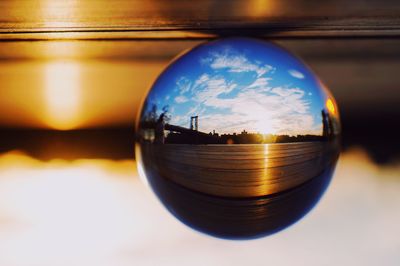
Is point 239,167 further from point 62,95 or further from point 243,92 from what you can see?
point 62,95

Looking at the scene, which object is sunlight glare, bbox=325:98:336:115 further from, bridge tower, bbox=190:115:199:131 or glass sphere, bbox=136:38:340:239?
bridge tower, bbox=190:115:199:131

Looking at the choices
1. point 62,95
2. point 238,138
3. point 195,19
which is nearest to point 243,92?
point 238,138

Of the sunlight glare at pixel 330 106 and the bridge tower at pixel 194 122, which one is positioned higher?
the sunlight glare at pixel 330 106

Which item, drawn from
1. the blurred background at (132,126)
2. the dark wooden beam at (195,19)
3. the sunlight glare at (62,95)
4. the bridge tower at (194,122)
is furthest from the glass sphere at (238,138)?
the sunlight glare at (62,95)

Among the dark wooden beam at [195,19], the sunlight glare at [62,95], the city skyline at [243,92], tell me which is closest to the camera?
the city skyline at [243,92]

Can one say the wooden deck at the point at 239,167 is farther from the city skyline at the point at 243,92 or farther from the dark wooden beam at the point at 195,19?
the dark wooden beam at the point at 195,19

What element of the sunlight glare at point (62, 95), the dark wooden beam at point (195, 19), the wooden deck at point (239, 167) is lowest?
the wooden deck at point (239, 167)

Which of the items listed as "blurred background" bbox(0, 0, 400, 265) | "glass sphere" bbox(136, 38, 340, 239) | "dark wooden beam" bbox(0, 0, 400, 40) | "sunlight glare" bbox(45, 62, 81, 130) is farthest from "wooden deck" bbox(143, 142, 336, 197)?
"sunlight glare" bbox(45, 62, 81, 130)
